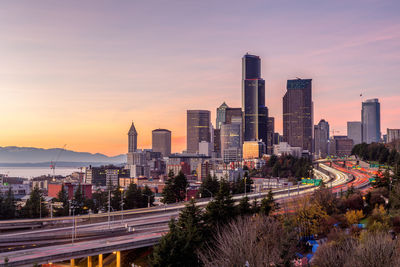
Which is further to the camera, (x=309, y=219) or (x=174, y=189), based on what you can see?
(x=174, y=189)

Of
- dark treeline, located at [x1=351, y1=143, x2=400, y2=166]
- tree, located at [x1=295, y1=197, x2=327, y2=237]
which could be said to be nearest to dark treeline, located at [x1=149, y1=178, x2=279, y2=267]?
tree, located at [x1=295, y1=197, x2=327, y2=237]

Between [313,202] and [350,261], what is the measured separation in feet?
106

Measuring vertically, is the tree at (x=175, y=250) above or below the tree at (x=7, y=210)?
above

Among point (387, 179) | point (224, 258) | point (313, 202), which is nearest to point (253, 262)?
point (224, 258)

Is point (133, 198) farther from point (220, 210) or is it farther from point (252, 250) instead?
point (252, 250)

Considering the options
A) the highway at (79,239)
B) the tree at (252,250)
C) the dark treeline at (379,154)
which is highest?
the dark treeline at (379,154)

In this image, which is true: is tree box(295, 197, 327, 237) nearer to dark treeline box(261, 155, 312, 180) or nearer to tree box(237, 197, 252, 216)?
tree box(237, 197, 252, 216)

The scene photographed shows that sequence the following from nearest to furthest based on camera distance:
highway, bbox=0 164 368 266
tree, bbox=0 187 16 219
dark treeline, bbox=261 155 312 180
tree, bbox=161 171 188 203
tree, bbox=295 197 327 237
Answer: highway, bbox=0 164 368 266, tree, bbox=295 197 327 237, tree, bbox=0 187 16 219, tree, bbox=161 171 188 203, dark treeline, bbox=261 155 312 180

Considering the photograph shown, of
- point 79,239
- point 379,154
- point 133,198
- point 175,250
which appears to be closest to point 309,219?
point 175,250

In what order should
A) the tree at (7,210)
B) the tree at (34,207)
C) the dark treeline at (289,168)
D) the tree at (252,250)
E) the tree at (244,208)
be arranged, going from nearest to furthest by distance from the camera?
the tree at (252,250), the tree at (244,208), the tree at (34,207), the tree at (7,210), the dark treeline at (289,168)

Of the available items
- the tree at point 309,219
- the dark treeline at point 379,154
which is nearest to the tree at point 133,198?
the tree at point 309,219

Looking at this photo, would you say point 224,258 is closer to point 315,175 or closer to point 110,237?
point 110,237

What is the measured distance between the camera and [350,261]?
104 feet

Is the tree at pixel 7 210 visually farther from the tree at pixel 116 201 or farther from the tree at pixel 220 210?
the tree at pixel 220 210
